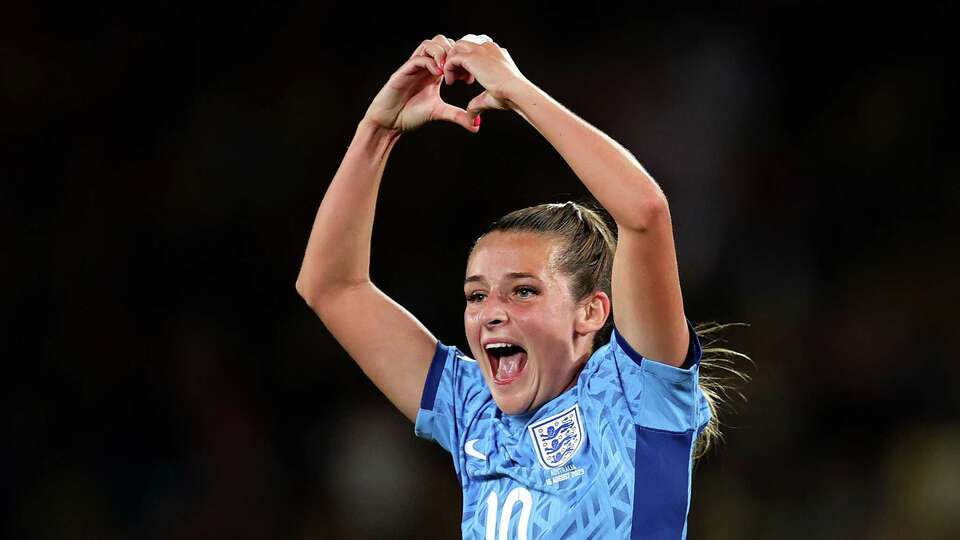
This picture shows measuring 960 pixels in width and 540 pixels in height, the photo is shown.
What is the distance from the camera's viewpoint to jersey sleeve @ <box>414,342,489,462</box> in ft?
9.34

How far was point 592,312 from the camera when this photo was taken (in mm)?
2725

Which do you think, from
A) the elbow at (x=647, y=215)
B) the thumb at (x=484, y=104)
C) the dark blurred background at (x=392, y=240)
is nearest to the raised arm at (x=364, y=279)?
the thumb at (x=484, y=104)

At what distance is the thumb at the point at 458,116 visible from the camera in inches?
100

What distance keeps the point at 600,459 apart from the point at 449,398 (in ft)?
1.78

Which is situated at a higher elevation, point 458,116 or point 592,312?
point 458,116

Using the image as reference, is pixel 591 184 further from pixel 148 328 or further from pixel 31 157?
pixel 31 157

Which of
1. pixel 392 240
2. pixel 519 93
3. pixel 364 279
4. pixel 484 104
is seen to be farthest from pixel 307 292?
pixel 392 240

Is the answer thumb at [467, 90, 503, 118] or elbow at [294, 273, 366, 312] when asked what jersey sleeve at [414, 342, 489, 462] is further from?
thumb at [467, 90, 503, 118]

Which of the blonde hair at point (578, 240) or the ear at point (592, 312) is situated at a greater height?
the blonde hair at point (578, 240)

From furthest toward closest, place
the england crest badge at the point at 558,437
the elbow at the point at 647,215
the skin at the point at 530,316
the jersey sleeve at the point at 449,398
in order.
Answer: the jersey sleeve at the point at 449,398 → the skin at the point at 530,316 → the england crest badge at the point at 558,437 → the elbow at the point at 647,215

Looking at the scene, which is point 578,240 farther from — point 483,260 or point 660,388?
point 660,388

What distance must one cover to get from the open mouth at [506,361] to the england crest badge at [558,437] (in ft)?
0.45

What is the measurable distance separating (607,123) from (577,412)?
11.6ft

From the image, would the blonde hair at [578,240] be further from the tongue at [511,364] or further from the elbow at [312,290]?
the elbow at [312,290]
